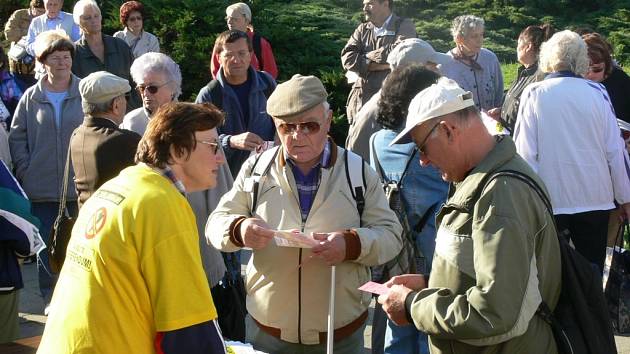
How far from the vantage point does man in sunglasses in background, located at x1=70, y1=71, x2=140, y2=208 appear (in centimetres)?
473

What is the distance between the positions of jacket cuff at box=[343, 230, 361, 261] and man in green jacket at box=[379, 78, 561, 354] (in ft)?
2.63

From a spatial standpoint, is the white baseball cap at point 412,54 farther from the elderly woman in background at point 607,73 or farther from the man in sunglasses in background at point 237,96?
the elderly woman in background at point 607,73

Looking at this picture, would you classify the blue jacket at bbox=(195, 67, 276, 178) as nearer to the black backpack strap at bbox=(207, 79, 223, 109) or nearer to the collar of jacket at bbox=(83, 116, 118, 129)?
the black backpack strap at bbox=(207, 79, 223, 109)

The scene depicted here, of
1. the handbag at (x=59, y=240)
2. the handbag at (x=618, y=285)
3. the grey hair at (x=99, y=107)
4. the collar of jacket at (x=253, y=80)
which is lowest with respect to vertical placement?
the handbag at (x=618, y=285)

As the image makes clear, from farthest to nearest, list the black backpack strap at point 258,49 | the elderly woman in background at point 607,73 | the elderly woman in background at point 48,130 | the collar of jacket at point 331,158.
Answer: the black backpack strap at point 258,49 < the elderly woman in background at point 48,130 < the elderly woman in background at point 607,73 < the collar of jacket at point 331,158

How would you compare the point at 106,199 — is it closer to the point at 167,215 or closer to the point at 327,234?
the point at 167,215

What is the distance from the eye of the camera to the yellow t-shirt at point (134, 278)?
2709mm

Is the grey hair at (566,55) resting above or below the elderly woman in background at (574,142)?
above

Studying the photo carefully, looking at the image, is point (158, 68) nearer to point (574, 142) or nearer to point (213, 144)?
point (213, 144)

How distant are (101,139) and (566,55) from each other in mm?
2839

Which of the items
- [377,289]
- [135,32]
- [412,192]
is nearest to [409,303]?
[377,289]

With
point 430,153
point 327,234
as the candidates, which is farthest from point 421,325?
point 327,234

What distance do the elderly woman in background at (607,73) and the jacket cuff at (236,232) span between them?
3.47 metres

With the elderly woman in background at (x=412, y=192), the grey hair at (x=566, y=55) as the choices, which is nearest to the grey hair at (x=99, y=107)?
the elderly woman in background at (x=412, y=192)
